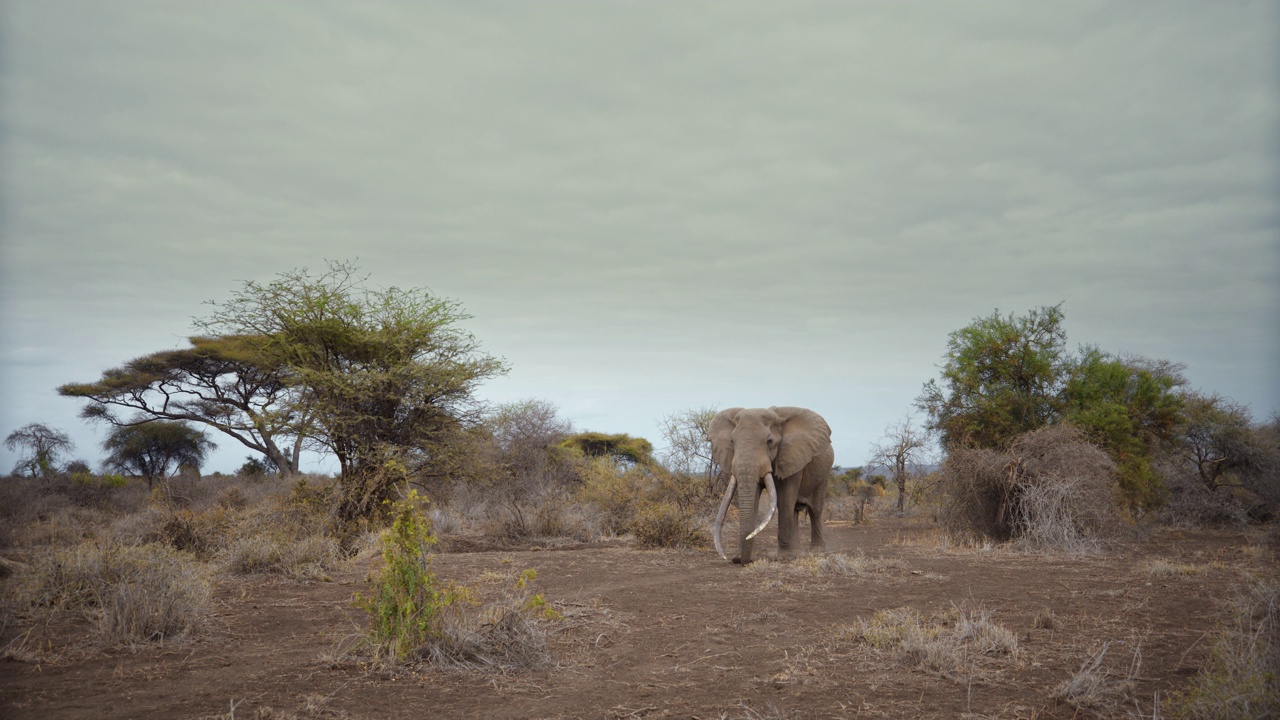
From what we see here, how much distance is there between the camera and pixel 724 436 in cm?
1409

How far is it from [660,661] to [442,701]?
6.60ft

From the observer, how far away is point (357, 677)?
575 centimetres

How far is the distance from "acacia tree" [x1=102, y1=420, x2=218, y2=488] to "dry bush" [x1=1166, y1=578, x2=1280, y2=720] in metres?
36.1

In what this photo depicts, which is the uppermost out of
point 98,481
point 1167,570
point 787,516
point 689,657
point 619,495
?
point 98,481

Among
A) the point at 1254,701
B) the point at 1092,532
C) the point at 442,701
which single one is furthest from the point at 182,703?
the point at 1092,532

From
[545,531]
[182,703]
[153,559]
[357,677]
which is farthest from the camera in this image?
[545,531]

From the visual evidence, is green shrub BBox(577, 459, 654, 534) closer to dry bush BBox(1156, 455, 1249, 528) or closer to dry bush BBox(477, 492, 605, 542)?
dry bush BBox(477, 492, 605, 542)

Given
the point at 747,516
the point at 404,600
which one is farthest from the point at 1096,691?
the point at 747,516

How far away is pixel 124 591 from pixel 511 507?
10.9 meters

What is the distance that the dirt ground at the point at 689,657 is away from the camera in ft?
17.0

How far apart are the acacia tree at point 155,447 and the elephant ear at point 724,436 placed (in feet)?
92.3

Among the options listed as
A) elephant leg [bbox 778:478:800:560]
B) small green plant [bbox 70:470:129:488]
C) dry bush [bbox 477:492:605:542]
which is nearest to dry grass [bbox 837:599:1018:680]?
elephant leg [bbox 778:478:800:560]

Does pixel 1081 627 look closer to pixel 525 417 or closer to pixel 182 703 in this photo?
pixel 182 703

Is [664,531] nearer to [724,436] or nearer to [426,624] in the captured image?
[724,436]
